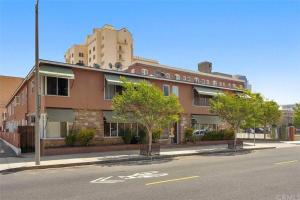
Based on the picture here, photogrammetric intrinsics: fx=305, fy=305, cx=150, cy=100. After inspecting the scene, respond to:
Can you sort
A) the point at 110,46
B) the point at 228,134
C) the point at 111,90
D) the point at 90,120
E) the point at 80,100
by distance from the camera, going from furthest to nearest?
the point at 110,46, the point at 228,134, the point at 111,90, the point at 90,120, the point at 80,100

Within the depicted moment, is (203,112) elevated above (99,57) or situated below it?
below

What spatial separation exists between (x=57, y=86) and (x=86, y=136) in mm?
4248

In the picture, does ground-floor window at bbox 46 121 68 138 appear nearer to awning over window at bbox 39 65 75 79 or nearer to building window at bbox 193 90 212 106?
awning over window at bbox 39 65 75 79

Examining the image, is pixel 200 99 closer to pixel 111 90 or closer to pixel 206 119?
pixel 206 119

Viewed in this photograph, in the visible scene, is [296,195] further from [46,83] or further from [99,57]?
[99,57]

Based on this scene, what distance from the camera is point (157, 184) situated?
10562 millimetres

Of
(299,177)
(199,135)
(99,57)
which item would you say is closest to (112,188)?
(299,177)

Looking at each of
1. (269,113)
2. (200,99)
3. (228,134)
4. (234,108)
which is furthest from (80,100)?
(269,113)

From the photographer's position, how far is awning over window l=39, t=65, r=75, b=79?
2090 centimetres

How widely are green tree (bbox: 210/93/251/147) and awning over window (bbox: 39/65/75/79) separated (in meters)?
12.6

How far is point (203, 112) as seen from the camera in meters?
32.0

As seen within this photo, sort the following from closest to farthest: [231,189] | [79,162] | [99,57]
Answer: [231,189]
[79,162]
[99,57]

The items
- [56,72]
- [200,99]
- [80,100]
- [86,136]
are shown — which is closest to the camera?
[56,72]

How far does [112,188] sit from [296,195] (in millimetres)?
5553
